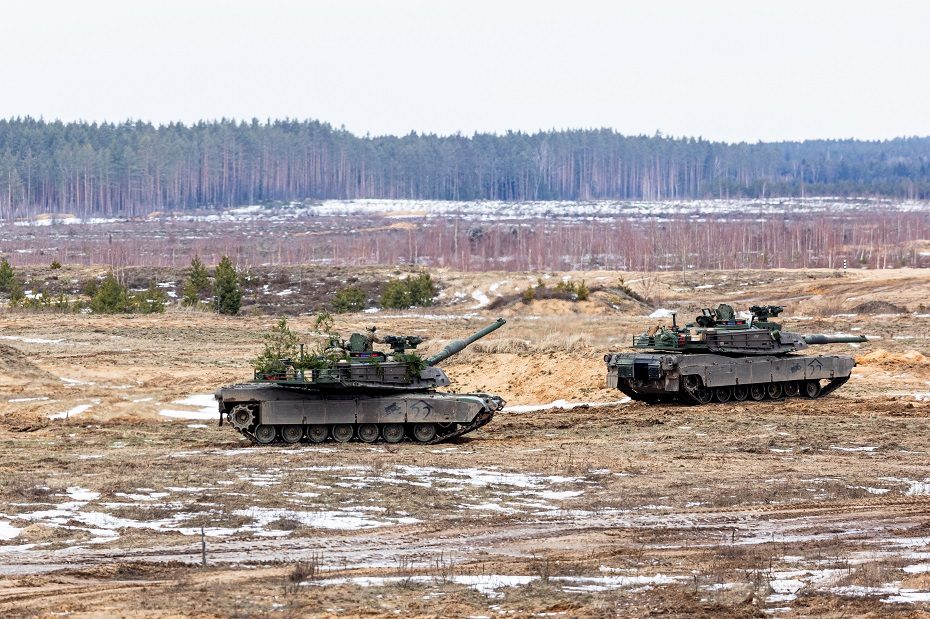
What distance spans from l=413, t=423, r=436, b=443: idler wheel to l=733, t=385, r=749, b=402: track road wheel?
33.0ft

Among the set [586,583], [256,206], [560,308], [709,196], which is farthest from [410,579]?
[709,196]

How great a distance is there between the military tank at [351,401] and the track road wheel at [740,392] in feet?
30.8

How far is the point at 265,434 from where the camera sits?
1059 inches

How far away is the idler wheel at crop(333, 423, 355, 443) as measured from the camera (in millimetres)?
27094

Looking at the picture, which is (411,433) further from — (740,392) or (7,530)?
(7,530)

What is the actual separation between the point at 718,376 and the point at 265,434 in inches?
463

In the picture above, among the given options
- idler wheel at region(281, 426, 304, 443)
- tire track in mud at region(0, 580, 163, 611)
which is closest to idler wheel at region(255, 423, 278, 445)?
idler wheel at region(281, 426, 304, 443)

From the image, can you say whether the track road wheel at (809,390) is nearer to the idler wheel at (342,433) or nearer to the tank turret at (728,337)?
the tank turret at (728,337)

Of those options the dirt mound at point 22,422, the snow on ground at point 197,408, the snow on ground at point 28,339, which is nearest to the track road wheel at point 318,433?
the snow on ground at point 197,408

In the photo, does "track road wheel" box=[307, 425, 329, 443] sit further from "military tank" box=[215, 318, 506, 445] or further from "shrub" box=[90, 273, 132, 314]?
"shrub" box=[90, 273, 132, 314]

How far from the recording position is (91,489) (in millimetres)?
20031

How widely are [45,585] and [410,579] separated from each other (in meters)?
3.61

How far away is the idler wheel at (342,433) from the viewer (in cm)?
2709

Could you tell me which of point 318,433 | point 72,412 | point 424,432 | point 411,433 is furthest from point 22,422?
point 424,432
